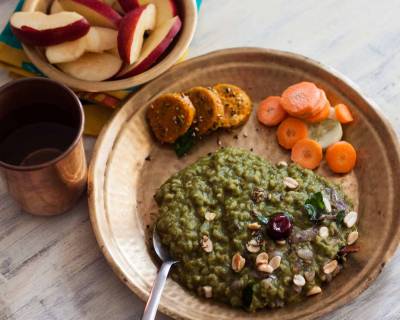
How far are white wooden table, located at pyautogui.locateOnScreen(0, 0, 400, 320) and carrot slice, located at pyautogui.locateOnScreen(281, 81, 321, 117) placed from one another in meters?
0.34

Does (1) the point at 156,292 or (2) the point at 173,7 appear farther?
(2) the point at 173,7

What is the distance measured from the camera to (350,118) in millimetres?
2301

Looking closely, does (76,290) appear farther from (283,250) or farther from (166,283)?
(283,250)

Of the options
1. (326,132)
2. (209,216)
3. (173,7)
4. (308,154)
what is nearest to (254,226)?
(209,216)

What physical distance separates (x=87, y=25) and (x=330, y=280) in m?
1.26

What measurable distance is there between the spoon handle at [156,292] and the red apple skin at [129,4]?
104 cm

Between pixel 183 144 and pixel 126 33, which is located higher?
pixel 126 33

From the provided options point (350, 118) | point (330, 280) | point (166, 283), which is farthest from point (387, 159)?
point (166, 283)

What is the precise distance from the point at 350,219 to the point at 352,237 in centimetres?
6

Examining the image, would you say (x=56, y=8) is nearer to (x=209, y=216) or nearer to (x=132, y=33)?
(x=132, y=33)

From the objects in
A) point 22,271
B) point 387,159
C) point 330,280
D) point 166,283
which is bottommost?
point 22,271

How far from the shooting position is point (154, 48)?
2.29 meters

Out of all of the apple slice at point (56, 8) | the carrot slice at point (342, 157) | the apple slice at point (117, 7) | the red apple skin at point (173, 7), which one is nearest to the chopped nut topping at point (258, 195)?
the carrot slice at point (342, 157)

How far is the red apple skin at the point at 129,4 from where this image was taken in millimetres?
2352
